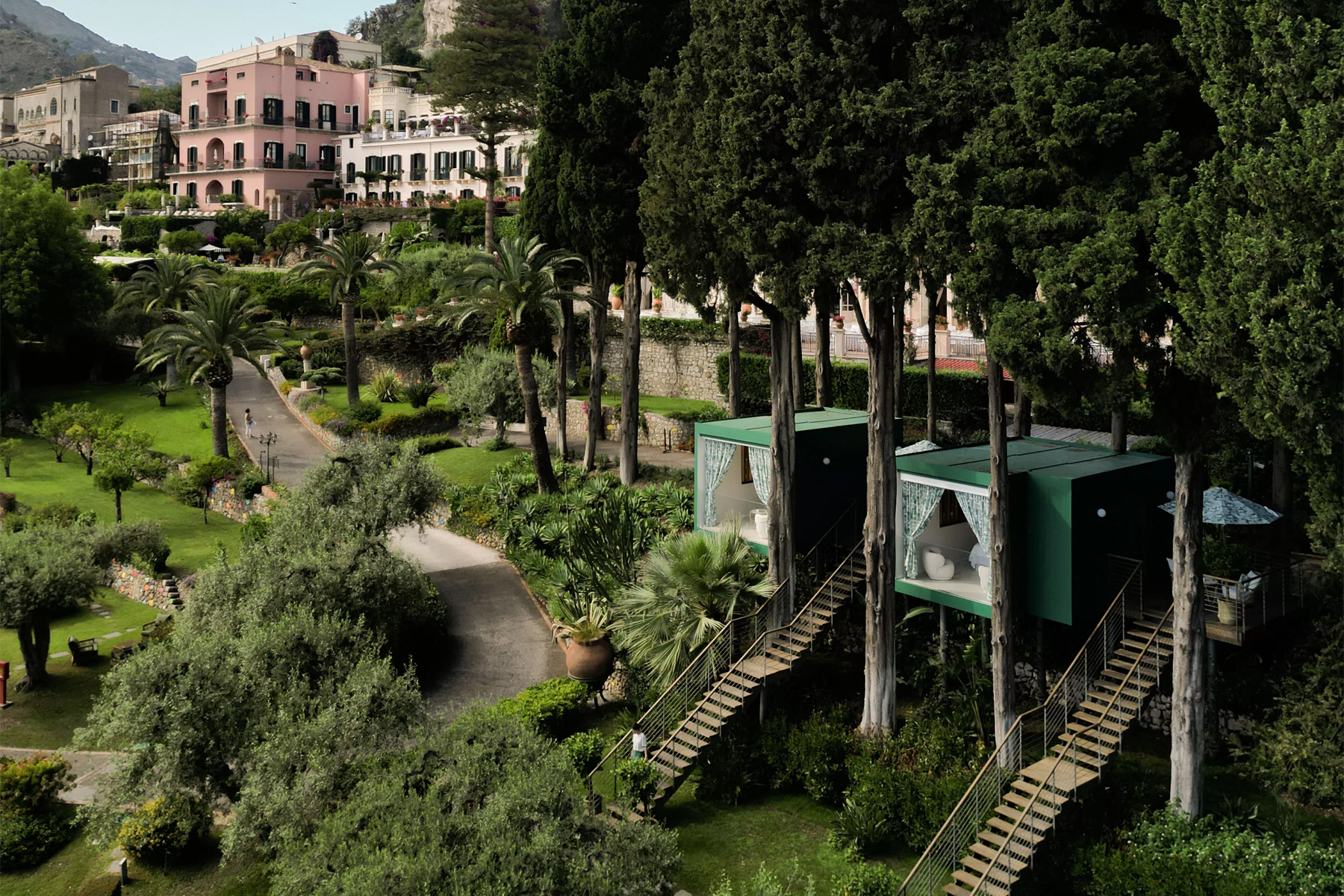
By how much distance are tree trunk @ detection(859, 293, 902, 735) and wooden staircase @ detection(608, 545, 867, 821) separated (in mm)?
1428

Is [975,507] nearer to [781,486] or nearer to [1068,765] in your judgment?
[781,486]

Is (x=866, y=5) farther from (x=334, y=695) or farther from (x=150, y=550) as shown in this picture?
(x=150, y=550)

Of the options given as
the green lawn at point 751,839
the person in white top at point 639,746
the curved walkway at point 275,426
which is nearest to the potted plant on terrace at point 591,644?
the person in white top at point 639,746

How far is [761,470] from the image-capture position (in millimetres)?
22219

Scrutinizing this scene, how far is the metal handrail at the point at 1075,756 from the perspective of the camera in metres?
15.3

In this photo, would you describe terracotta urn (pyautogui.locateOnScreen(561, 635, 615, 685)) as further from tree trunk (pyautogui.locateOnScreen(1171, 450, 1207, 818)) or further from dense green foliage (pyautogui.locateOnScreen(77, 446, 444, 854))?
tree trunk (pyautogui.locateOnScreen(1171, 450, 1207, 818))

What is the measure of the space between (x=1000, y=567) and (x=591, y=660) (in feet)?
28.7

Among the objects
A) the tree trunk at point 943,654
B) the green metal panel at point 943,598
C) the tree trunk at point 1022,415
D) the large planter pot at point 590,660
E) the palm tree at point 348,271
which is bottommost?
the large planter pot at point 590,660

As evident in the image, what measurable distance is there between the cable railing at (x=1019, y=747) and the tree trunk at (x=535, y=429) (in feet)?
50.6

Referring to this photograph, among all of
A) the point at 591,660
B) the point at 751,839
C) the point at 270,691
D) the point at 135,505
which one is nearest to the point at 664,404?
the point at 591,660

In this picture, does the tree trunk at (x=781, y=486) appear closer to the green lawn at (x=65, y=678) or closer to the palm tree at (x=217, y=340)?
the green lawn at (x=65, y=678)

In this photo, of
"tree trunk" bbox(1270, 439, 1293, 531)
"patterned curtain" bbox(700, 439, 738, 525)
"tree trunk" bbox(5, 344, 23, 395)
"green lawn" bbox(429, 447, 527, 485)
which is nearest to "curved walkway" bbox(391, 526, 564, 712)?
"green lawn" bbox(429, 447, 527, 485)

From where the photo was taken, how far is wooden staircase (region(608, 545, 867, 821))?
18.9 meters

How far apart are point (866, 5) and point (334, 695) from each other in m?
13.6
